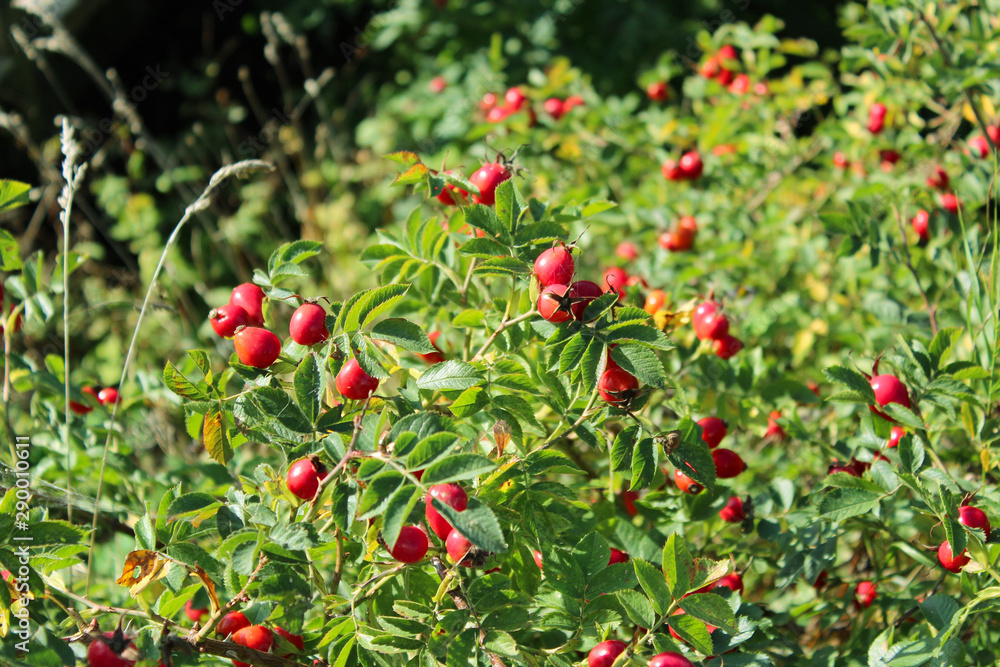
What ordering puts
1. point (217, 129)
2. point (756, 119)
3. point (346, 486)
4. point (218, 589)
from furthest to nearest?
point (217, 129)
point (756, 119)
point (218, 589)
point (346, 486)

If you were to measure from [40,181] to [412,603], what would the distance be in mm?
3315

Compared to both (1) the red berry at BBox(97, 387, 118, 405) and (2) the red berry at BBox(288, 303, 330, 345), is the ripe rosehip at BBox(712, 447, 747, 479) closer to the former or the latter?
(2) the red berry at BBox(288, 303, 330, 345)

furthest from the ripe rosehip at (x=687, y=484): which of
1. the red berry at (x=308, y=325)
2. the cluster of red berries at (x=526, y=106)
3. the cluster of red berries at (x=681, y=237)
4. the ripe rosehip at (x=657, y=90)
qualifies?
the ripe rosehip at (x=657, y=90)

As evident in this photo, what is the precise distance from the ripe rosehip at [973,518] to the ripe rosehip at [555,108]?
4.67 feet

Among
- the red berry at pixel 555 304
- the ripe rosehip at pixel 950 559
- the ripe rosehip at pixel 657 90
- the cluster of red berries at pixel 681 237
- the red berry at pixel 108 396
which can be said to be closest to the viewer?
the red berry at pixel 555 304

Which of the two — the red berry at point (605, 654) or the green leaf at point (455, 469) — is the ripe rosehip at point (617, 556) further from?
the green leaf at point (455, 469)

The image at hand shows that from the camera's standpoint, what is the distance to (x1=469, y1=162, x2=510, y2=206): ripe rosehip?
100cm

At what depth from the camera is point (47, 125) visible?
3377 mm

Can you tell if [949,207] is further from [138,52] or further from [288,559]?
[138,52]

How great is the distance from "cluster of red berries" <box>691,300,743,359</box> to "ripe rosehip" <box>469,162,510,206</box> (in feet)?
1.29

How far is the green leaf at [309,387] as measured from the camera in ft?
2.62

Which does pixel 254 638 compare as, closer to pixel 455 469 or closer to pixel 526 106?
pixel 455 469

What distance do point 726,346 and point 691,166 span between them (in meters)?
0.69

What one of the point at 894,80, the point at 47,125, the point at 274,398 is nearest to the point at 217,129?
the point at 47,125
